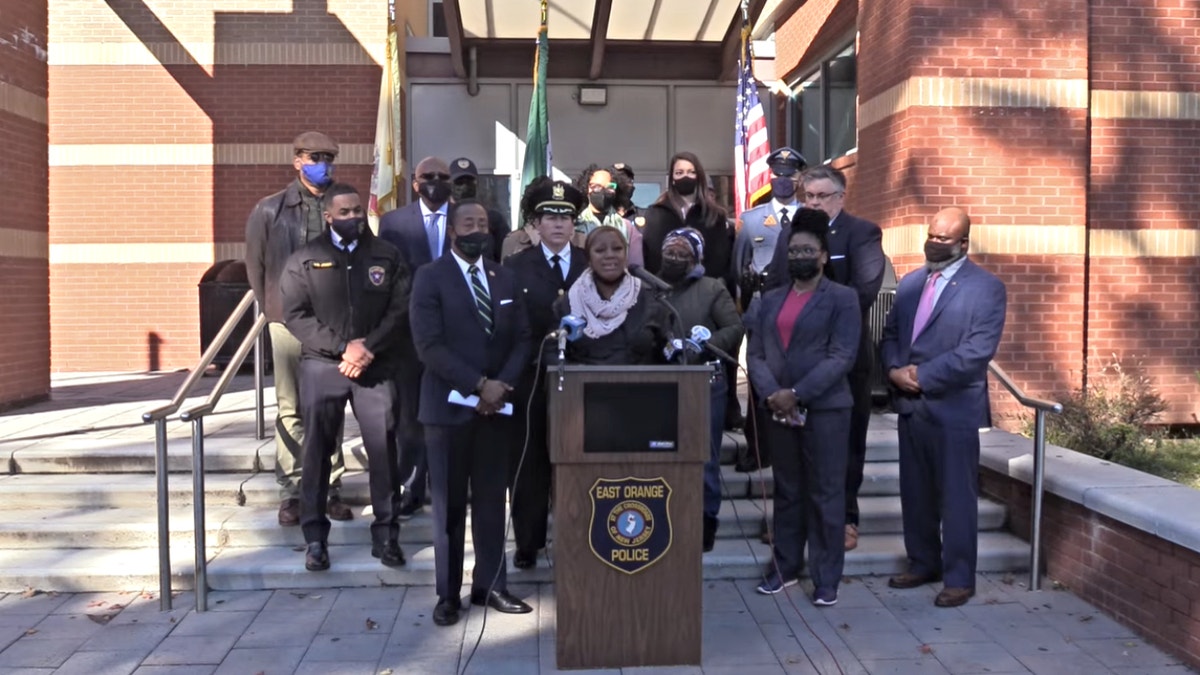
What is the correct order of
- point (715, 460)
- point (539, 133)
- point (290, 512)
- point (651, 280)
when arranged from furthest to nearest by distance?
point (539, 133) → point (290, 512) → point (715, 460) → point (651, 280)

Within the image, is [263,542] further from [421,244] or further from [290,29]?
[290,29]

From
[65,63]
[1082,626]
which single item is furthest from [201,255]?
[1082,626]

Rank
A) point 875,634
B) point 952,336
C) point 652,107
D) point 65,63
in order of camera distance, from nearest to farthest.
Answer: point 875,634, point 952,336, point 65,63, point 652,107

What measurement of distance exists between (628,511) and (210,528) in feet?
9.75

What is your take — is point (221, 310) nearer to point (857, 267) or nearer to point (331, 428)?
point (331, 428)

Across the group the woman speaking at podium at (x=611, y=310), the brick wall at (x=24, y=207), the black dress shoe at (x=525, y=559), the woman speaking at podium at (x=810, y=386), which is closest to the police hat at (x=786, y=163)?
the woman speaking at podium at (x=810, y=386)

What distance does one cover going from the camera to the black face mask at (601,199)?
23.1 feet

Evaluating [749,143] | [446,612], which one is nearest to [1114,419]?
[749,143]

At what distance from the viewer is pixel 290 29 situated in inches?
527

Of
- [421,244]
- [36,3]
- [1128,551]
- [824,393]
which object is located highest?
[36,3]

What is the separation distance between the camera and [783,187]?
260 inches

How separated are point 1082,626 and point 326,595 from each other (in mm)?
3972

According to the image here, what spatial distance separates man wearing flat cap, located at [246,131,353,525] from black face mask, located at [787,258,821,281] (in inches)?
106

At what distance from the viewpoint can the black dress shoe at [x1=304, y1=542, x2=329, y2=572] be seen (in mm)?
5879
